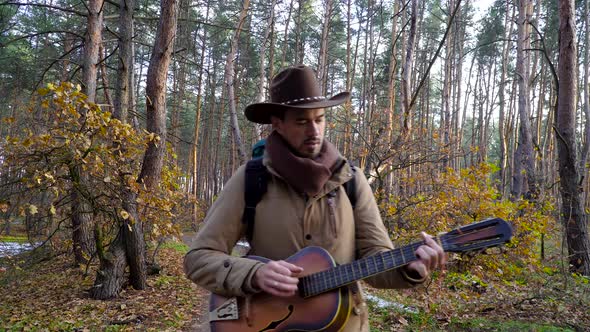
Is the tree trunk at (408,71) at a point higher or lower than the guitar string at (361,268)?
higher

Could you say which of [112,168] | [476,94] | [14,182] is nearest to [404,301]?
[112,168]

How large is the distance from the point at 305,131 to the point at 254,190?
0.40 m

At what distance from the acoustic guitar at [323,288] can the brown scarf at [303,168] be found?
317 mm

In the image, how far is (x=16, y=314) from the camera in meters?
6.93

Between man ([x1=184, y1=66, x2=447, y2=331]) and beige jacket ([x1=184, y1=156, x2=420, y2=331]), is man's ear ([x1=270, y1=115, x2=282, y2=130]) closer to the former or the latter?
man ([x1=184, y1=66, x2=447, y2=331])

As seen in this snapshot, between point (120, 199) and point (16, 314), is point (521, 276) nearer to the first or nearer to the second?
point (120, 199)

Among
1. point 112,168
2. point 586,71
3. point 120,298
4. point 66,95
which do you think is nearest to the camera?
point 66,95

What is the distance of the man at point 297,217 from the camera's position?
2.01 metres

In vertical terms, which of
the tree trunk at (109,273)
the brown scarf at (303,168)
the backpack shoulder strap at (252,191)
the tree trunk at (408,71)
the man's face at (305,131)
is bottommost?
the tree trunk at (109,273)

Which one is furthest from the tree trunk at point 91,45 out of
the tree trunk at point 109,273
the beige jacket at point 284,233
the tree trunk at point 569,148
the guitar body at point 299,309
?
the tree trunk at point 569,148

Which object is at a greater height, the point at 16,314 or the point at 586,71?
the point at 586,71

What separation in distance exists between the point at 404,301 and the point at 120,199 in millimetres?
5386

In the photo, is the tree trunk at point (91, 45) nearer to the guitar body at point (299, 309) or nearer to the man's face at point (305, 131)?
the man's face at point (305, 131)

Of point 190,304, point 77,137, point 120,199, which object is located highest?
point 77,137
